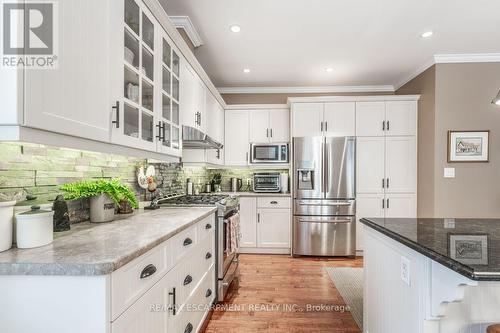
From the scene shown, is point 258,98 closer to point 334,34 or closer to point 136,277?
point 334,34

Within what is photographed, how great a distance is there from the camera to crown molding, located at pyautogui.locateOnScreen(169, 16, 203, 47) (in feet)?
8.51

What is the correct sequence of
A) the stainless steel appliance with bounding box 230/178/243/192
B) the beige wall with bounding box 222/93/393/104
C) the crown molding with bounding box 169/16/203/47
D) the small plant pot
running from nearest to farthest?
the small plant pot < the crown molding with bounding box 169/16/203/47 < the stainless steel appliance with bounding box 230/178/243/192 < the beige wall with bounding box 222/93/393/104

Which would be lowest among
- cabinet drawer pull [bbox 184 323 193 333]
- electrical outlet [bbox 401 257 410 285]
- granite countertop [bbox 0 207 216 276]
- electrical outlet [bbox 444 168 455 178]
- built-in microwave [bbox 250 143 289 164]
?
cabinet drawer pull [bbox 184 323 193 333]

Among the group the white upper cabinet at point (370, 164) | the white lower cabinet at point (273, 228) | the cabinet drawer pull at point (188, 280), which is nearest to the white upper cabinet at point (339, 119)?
the white upper cabinet at point (370, 164)

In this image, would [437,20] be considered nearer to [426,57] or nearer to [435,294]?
[426,57]

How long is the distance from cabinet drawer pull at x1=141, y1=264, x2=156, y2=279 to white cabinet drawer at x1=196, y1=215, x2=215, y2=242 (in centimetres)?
74

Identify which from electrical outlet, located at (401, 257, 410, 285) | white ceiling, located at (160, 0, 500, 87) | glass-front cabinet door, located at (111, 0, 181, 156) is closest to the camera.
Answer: electrical outlet, located at (401, 257, 410, 285)

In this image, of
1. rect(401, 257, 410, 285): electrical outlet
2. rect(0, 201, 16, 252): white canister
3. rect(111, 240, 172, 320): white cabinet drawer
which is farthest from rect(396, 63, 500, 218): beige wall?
rect(0, 201, 16, 252): white canister

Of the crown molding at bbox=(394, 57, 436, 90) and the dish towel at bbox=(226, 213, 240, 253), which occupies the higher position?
the crown molding at bbox=(394, 57, 436, 90)

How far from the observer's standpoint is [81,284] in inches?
35.7

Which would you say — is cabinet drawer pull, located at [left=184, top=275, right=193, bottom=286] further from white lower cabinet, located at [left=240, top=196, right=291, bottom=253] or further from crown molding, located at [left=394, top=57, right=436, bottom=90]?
crown molding, located at [left=394, top=57, right=436, bottom=90]

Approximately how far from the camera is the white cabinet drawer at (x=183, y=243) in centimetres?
153

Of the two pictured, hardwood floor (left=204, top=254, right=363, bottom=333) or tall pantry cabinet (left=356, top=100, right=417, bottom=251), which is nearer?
hardwood floor (left=204, top=254, right=363, bottom=333)

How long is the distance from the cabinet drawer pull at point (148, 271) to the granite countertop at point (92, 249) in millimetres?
89
